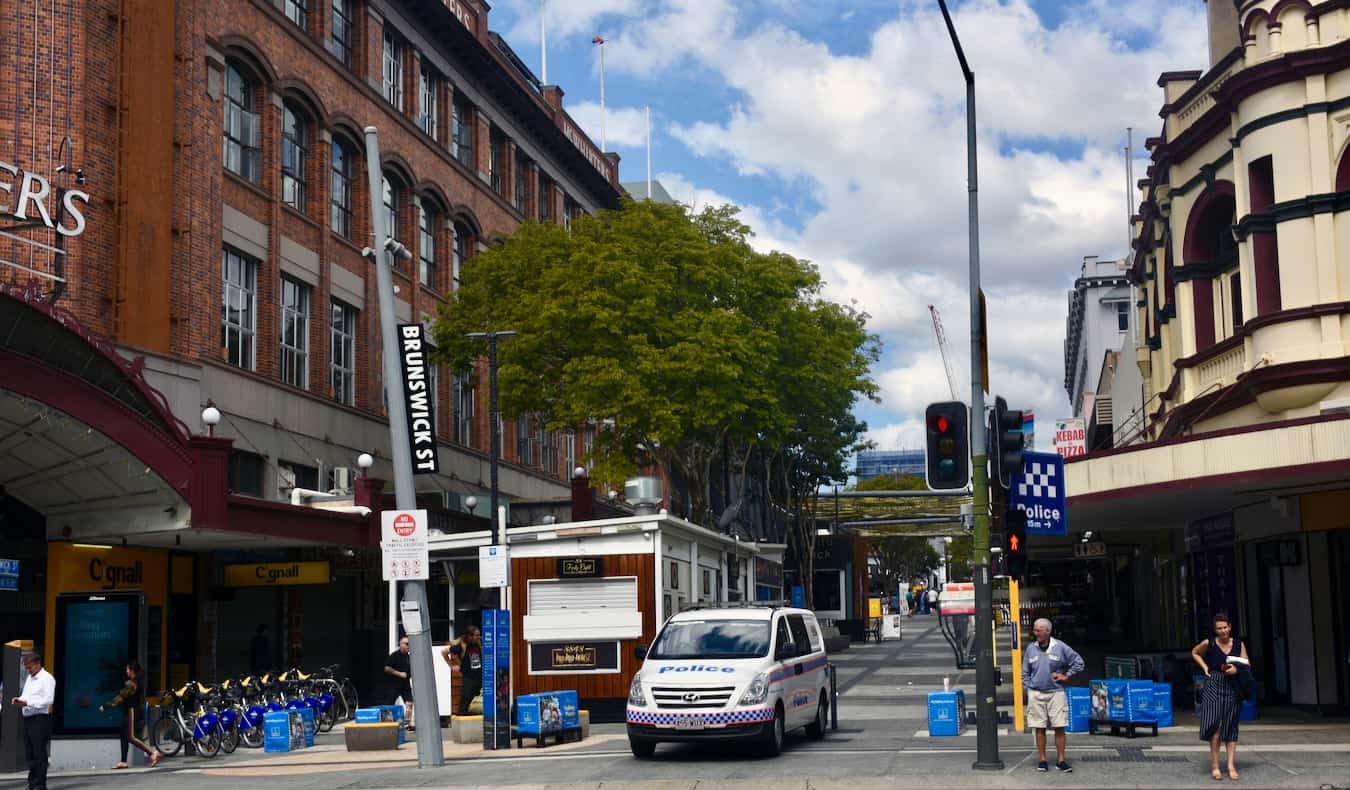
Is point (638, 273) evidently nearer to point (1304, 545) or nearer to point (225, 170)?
point (225, 170)

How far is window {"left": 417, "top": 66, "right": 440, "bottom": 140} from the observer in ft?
Result: 158

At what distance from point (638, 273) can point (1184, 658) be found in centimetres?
1734

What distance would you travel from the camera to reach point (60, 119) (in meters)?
30.2

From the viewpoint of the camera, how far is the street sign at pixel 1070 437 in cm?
4925

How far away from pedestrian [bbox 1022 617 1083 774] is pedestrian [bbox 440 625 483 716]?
11968mm

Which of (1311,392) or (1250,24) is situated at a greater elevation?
(1250,24)

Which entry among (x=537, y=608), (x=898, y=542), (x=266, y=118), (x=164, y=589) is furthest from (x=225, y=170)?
(x=898, y=542)

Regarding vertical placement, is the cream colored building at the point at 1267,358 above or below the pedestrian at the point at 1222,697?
above

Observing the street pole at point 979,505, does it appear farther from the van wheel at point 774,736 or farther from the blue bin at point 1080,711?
the blue bin at point 1080,711

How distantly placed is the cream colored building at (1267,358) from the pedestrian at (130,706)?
1514 centimetres

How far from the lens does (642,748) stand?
68.6 feet

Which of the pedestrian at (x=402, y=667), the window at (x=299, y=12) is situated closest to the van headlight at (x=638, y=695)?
the pedestrian at (x=402, y=667)

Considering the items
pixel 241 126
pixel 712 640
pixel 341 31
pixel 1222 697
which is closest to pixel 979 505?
pixel 1222 697

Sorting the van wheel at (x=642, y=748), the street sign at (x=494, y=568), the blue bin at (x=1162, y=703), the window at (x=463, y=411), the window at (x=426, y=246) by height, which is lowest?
the van wheel at (x=642, y=748)
